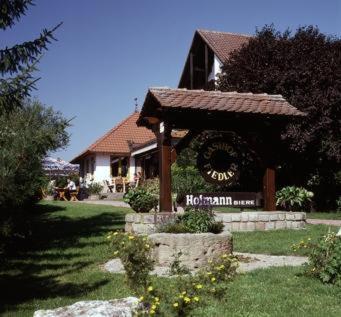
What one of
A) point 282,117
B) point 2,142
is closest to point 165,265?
point 2,142

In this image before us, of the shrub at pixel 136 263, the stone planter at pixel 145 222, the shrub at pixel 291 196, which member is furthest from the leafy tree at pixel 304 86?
the shrub at pixel 136 263

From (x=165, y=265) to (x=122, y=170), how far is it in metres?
30.4

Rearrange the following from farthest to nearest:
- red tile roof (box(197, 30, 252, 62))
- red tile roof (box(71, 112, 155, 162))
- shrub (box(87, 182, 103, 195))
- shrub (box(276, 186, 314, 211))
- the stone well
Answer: red tile roof (box(71, 112, 155, 162)) < shrub (box(87, 182, 103, 195)) < red tile roof (box(197, 30, 252, 62)) < shrub (box(276, 186, 314, 211)) < the stone well

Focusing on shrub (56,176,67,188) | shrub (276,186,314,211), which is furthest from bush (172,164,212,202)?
shrub (56,176,67,188)

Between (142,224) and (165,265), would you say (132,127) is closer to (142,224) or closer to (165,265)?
(142,224)

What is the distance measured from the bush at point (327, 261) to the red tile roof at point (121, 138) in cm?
2933

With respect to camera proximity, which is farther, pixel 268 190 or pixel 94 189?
pixel 94 189

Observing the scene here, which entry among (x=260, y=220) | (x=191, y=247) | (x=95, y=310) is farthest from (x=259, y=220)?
(x=95, y=310)

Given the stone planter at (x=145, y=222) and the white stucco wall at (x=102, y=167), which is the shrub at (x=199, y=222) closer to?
the stone planter at (x=145, y=222)

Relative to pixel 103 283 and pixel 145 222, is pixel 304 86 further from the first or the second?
pixel 103 283

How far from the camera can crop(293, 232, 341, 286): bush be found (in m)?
6.70

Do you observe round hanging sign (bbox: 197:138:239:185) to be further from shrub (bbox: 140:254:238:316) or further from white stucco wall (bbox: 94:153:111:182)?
white stucco wall (bbox: 94:153:111:182)

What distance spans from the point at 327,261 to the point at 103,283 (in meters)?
3.24

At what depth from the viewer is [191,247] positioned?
8.34m
